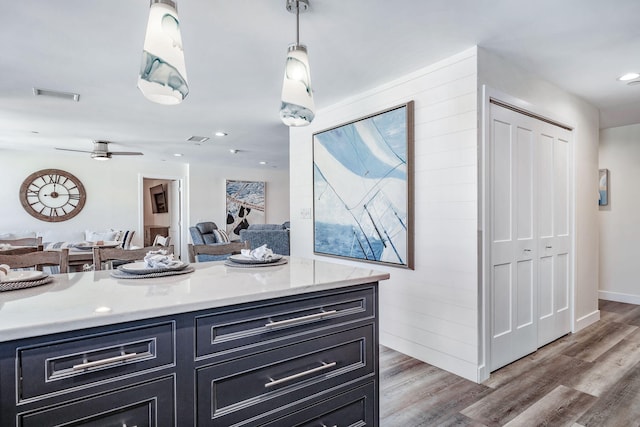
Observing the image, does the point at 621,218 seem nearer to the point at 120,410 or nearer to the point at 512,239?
the point at 512,239

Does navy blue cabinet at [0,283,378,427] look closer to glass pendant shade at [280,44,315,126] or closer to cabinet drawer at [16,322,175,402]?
cabinet drawer at [16,322,175,402]

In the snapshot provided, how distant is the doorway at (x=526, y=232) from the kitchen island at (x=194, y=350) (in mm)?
1464

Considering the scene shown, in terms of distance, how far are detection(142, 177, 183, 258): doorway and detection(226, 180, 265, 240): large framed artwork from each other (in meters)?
1.10

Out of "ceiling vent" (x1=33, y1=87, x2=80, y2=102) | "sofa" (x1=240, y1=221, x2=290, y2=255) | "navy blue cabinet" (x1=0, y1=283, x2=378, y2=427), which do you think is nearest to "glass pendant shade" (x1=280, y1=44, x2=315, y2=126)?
"navy blue cabinet" (x1=0, y1=283, x2=378, y2=427)

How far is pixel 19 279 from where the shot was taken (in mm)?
1334

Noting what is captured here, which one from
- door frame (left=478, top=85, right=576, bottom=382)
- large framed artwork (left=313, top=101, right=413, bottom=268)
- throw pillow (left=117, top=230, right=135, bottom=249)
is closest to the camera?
door frame (left=478, top=85, right=576, bottom=382)

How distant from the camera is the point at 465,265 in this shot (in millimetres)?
2520

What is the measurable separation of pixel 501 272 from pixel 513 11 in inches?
67.8

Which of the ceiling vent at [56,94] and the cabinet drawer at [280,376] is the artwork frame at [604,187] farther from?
the ceiling vent at [56,94]

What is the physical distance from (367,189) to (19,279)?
251cm

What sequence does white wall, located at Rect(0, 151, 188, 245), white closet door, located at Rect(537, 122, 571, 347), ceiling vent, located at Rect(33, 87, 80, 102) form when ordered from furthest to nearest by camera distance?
1. white wall, located at Rect(0, 151, 188, 245)
2. ceiling vent, located at Rect(33, 87, 80, 102)
3. white closet door, located at Rect(537, 122, 571, 347)

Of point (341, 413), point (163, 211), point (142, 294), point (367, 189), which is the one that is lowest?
point (341, 413)

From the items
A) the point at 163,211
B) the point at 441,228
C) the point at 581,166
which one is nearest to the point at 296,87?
the point at 441,228

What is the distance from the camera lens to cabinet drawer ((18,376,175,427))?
936 millimetres
